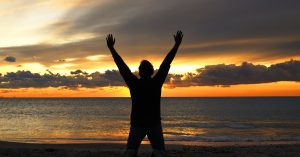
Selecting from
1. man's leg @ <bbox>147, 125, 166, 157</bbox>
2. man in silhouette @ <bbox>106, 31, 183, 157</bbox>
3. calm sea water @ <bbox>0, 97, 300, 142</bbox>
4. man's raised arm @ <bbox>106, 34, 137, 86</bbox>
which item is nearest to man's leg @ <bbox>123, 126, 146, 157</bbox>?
man in silhouette @ <bbox>106, 31, 183, 157</bbox>

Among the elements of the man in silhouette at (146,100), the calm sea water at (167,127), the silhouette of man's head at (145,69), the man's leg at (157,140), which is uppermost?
the silhouette of man's head at (145,69)

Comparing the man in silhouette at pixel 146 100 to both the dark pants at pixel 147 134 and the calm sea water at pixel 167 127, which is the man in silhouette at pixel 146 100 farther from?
the calm sea water at pixel 167 127

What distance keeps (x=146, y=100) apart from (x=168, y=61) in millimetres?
742

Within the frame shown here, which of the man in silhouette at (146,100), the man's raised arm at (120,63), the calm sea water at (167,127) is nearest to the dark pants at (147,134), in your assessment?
the man in silhouette at (146,100)

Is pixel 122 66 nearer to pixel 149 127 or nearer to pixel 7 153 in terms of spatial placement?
pixel 149 127

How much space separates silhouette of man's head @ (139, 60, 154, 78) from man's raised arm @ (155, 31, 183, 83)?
5.8 inches

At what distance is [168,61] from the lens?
249 inches

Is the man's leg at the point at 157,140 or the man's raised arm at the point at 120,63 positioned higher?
the man's raised arm at the point at 120,63

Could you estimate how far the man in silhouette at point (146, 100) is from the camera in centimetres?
636

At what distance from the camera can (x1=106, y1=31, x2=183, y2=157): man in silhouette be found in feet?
20.9

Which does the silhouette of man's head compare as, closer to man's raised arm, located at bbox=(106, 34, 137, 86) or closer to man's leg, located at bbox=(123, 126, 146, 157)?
man's raised arm, located at bbox=(106, 34, 137, 86)

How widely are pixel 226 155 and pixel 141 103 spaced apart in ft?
24.0

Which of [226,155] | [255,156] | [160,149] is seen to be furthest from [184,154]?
[160,149]

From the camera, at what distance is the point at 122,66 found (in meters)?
6.28
